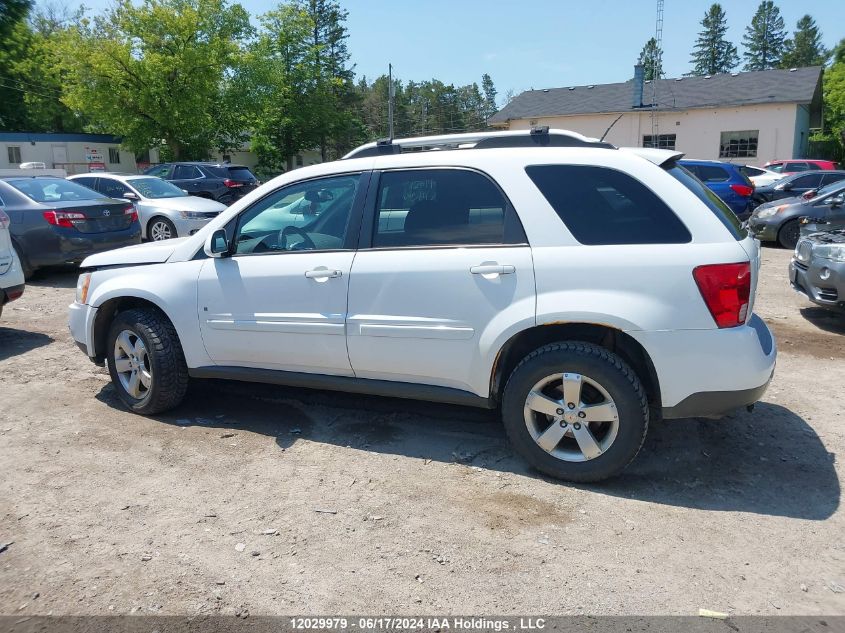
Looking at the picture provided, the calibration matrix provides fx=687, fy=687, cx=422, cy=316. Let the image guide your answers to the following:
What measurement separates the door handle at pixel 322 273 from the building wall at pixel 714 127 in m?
29.3

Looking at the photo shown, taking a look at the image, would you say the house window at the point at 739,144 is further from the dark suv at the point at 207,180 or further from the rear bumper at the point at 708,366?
the rear bumper at the point at 708,366

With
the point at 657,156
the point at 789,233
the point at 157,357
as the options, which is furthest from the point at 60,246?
the point at 789,233

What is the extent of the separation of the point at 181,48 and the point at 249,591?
32.6 m

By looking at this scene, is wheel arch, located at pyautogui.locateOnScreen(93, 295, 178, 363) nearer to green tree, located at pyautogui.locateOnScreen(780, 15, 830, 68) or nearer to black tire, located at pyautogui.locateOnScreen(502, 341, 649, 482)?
black tire, located at pyautogui.locateOnScreen(502, 341, 649, 482)

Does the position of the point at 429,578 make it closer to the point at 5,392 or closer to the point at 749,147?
the point at 5,392

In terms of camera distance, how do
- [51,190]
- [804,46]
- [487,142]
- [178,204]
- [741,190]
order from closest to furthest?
[487,142] < [51,190] < [178,204] < [741,190] < [804,46]

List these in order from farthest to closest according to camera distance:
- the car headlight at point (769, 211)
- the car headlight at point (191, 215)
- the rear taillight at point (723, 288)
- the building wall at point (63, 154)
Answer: the building wall at point (63, 154), the car headlight at point (769, 211), the car headlight at point (191, 215), the rear taillight at point (723, 288)

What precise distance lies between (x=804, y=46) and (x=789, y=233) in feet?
254

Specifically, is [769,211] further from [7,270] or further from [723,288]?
[7,270]

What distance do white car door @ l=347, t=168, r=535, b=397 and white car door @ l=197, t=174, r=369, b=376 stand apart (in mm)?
137

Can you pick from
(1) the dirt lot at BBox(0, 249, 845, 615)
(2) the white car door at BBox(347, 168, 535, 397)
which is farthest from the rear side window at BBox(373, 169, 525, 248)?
(1) the dirt lot at BBox(0, 249, 845, 615)

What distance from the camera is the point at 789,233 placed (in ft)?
46.3

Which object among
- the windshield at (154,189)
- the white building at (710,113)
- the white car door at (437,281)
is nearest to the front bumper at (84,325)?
the white car door at (437,281)

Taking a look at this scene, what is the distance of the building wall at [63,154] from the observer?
36.0 metres
